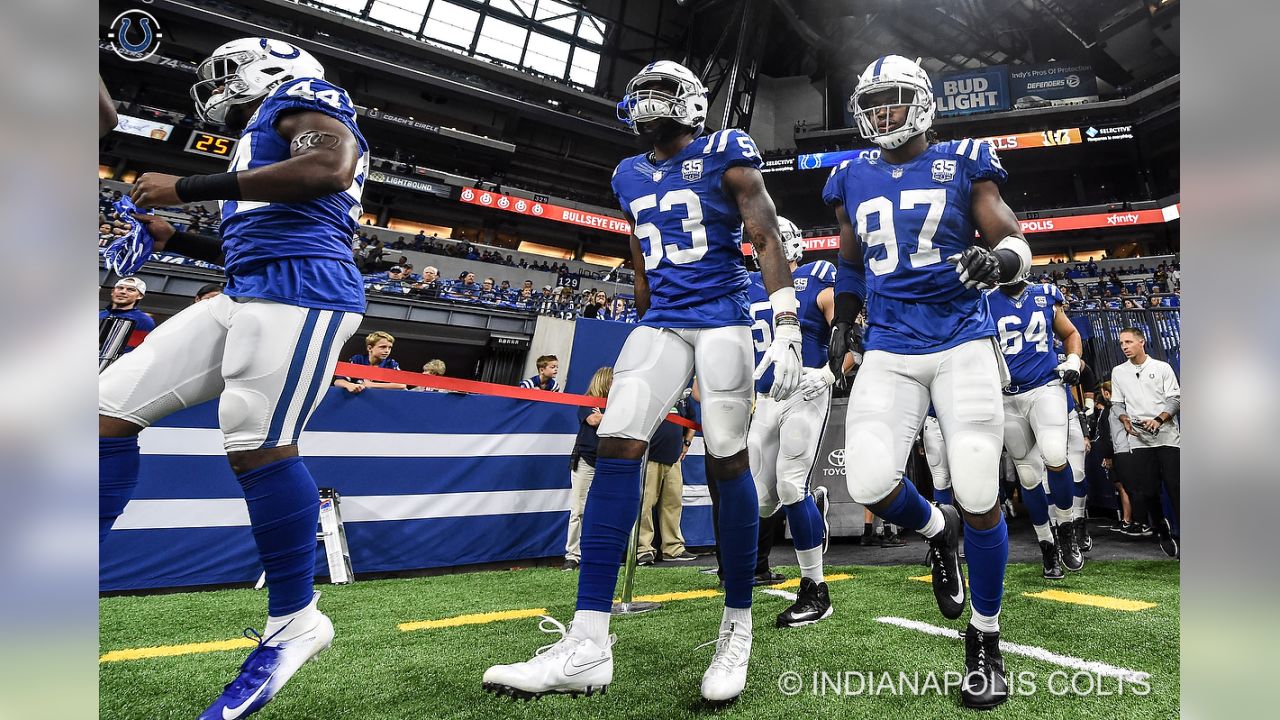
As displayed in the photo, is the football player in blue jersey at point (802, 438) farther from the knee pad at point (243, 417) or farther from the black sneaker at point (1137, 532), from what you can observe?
the black sneaker at point (1137, 532)

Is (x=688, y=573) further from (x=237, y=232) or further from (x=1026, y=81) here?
(x=1026, y=81)

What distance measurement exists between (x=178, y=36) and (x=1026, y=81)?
34787mm

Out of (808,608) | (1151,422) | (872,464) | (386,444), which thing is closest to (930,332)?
(872,464)

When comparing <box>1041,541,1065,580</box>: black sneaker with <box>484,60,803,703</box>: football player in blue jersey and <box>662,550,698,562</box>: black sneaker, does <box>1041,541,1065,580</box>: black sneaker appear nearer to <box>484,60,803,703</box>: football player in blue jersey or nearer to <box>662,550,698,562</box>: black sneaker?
<box>662,550,698,562</box>: black sneaker

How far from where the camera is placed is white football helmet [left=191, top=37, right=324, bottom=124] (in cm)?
216

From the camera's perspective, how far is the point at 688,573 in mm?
4926

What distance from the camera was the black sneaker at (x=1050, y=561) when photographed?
14.0 feet

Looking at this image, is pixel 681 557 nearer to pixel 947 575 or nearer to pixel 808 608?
pixel 808 608

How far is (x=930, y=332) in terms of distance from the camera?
2369 mm

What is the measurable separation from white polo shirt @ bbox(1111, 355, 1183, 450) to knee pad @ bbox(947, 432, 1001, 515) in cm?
471

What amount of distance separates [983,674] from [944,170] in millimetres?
1785

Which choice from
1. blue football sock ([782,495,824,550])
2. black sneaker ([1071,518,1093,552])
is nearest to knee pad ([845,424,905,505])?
blue football sock ([782,495,824,550])

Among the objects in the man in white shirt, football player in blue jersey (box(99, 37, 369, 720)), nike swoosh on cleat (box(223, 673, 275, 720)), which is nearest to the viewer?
nike swoosh on cleat (box(223, 673, 275, 720))

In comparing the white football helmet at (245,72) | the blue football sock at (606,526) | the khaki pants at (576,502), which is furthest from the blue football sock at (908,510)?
the khaki pants at (576,502)
